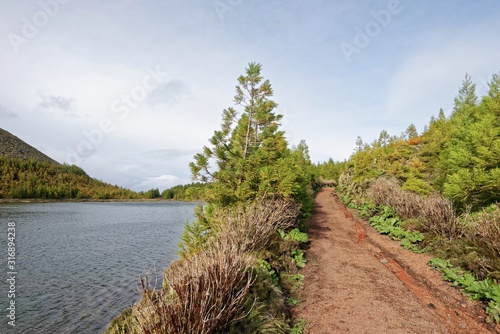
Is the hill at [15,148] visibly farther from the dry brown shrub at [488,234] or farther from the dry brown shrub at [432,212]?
the dry brown shrub at [488,234]

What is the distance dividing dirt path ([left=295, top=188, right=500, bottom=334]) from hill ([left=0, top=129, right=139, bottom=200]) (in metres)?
97.3

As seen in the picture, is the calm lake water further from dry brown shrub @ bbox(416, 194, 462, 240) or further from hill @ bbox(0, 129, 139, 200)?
hill @ bbox(0, 129, 139, 200)

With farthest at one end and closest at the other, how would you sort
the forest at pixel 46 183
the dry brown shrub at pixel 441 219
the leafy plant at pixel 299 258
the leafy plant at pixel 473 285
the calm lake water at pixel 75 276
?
the forest at pixel 46 183, the dry brown shrub at pixel 441 219, the leafy plant at pixel 299 258, the calm lake water at pixel 75 276, the leafy plant at pixel 473 285

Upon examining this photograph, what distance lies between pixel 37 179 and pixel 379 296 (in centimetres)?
11758

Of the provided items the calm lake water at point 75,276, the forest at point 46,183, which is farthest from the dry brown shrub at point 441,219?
the forest at point 46,183

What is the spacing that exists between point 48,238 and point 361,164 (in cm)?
3462

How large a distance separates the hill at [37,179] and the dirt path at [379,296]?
9727 cm

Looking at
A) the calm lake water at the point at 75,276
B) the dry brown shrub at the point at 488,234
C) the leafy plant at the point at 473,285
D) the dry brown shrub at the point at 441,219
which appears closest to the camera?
the leafy plant at the point at 473,285

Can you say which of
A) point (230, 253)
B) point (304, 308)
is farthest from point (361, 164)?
point (230, 253)

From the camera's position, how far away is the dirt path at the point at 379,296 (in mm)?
5855

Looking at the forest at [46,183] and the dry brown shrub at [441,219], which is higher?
the forest at [46,183]

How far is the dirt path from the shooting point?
5.86 meters

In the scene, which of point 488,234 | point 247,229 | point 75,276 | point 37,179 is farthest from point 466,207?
point 37,179

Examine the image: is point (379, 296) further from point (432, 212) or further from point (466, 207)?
point (466, 207)
